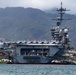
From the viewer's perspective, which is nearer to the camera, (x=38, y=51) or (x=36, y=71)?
(x=36, y=71)

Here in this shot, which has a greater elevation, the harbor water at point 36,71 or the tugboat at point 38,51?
the tugboat at point 38,51

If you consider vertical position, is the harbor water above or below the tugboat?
below

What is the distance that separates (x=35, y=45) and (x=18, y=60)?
27.4 ft

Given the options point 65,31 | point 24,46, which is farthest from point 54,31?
point 24,46

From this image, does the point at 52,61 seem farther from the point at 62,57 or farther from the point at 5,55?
the point at 5,55

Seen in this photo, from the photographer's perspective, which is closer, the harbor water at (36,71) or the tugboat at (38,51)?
the harbor water at (36,71)

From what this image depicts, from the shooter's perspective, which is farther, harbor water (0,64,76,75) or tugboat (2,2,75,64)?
tugboat (2,2,75,64)

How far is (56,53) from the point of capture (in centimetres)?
17438

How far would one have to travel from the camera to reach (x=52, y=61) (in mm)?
179000

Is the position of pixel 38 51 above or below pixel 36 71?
above

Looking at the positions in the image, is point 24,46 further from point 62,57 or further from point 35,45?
point 62,57

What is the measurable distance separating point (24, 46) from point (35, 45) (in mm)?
3790

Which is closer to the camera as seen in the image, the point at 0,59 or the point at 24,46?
the point at 24,46

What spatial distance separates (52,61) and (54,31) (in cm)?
1131
